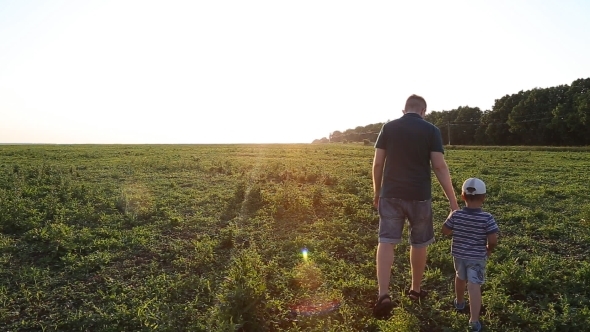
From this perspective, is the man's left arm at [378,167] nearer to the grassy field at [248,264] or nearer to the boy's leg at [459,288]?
the boy's leg at [459,288]

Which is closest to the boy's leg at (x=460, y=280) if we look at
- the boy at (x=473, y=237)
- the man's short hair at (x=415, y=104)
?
the boy at (x=473, y=237)

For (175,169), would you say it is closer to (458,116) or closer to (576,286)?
(576,286)

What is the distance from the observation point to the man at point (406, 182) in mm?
5609

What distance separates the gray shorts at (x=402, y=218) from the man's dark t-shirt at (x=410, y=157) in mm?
91

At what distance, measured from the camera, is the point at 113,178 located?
722 inches

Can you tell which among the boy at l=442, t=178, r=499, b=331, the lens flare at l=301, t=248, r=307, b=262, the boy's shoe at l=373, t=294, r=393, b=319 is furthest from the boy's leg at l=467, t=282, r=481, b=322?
the lens flare at l=301, t=248, r=307, b=262

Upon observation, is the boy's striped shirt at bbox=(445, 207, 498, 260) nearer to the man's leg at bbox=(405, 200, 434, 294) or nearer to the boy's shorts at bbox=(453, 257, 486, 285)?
the boy's shorts at bbox=(453, 257, 486, 285)

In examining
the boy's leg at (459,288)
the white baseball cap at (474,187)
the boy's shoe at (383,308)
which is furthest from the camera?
the boy's leg at (459,288)

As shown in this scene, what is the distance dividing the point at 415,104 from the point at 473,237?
71.0 inches

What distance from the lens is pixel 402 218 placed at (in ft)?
18.8

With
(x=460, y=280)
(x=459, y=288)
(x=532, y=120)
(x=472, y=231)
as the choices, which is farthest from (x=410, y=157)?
(x=532, y=120)

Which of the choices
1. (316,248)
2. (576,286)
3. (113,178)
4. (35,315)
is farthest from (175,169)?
(576,286)

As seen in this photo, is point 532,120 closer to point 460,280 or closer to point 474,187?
point 460,280

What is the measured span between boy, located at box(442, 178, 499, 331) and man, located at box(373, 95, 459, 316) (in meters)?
0.35
